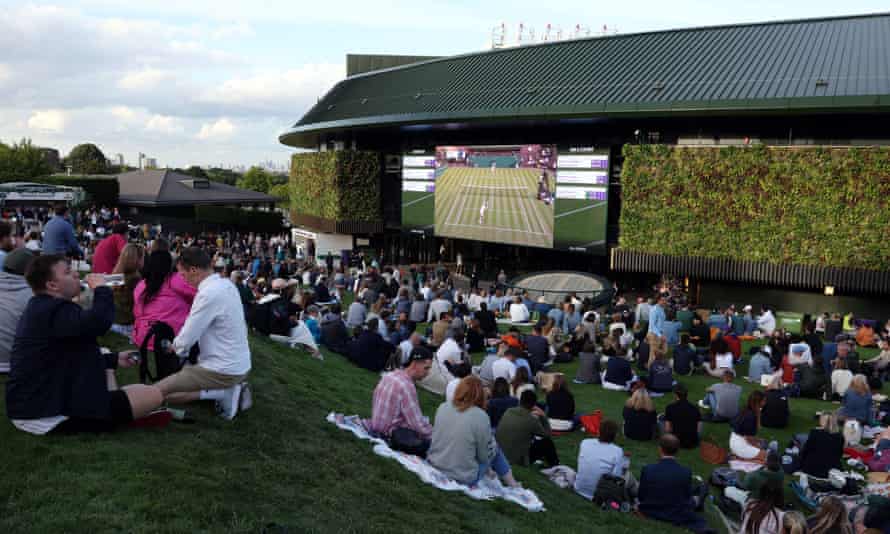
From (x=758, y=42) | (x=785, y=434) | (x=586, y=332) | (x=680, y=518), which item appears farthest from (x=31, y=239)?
(x=758, y=42)

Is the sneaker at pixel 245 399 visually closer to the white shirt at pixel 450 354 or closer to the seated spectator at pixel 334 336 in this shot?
the white shirt at pixel 450 354

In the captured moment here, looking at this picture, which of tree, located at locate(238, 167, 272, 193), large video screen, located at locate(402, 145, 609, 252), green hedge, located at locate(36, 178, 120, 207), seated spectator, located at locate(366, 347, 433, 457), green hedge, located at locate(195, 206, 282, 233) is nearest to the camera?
seated spectator, located at locate(366, 347, 433, 457)

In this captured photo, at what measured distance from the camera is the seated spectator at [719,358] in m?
15.4

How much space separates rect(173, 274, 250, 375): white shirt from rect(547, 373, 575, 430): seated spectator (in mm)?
5908

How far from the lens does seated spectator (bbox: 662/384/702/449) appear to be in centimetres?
Result: 1047

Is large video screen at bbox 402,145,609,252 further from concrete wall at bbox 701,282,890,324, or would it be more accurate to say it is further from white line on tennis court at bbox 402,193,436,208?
concrete wall at bbox 701,282,890,324

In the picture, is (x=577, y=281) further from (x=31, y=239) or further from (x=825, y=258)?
(x=31, y=239)

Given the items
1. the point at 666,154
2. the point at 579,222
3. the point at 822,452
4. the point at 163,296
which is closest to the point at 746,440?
the point at 822,452

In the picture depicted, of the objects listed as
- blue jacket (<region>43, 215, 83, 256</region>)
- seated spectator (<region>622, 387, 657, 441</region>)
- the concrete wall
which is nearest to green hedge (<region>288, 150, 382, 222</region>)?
the concrete wall

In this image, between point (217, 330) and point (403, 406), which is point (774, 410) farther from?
point (217, 330)

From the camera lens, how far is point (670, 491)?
24.8ft

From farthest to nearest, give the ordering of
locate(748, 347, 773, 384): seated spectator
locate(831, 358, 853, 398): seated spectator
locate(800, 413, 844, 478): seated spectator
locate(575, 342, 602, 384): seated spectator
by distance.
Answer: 1. locate(748, 347, 773, 384): seated spectator
2. locate(575, 342, 602, 384): seated spectator
3. locate(831, 358, 853, 398): seated spectator
4. locate(800, 413, 844, 478): seated spectator

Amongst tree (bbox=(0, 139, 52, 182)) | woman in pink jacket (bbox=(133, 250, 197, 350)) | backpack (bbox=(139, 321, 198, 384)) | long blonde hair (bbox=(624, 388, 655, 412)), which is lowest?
long blonde hair (bbox=(624, 388, 655, 412))

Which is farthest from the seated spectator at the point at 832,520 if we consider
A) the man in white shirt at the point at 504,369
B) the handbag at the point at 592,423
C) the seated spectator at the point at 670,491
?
the man in white shirt at the point at 504,369
